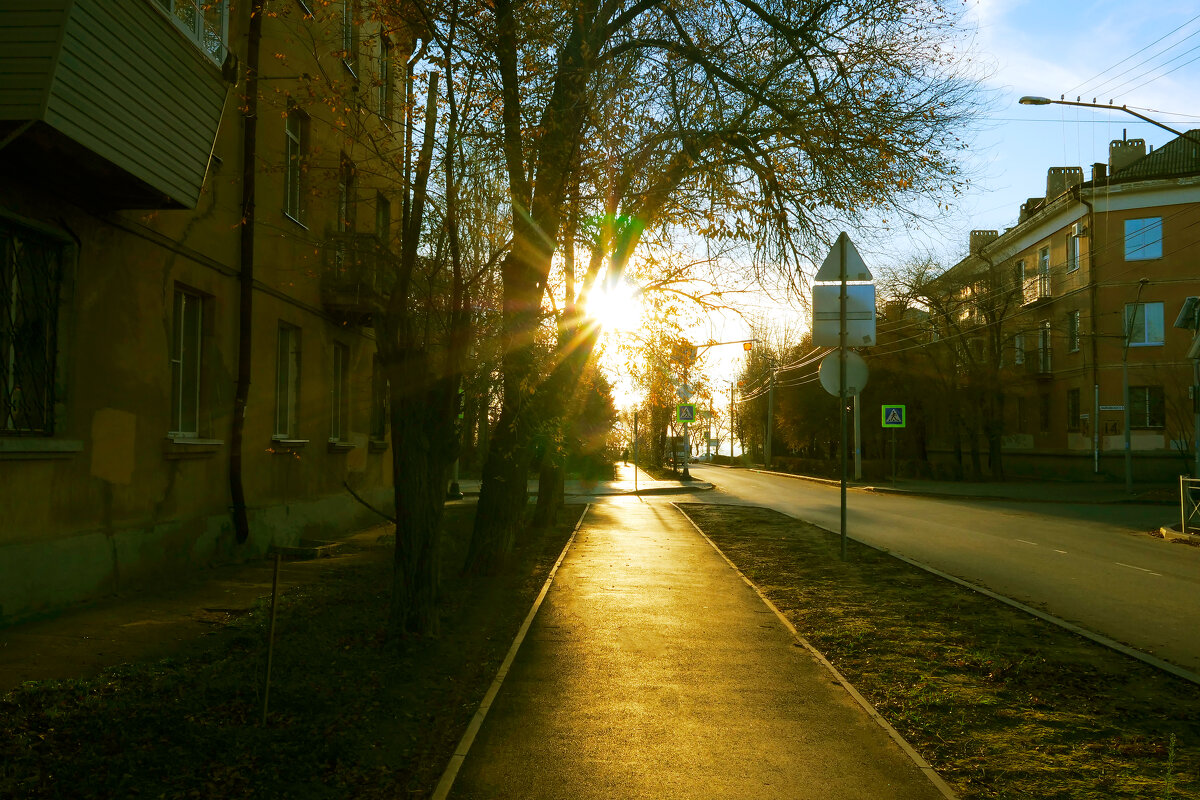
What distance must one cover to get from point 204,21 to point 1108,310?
4091 centimetres

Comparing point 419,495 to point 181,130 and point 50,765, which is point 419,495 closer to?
point 50,765

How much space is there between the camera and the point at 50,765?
177 inches

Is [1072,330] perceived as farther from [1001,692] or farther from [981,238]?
[1001,692]

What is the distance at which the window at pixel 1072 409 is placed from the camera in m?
44.5

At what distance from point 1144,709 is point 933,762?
1912mm

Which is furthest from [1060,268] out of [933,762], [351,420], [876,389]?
[933,762]

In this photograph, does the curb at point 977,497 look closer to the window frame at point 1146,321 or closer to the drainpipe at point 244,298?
the window frame at point 1146,321

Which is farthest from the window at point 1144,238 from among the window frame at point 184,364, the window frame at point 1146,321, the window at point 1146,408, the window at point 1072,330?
the window frame at point 184,364

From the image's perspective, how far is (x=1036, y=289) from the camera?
47188 millimetres

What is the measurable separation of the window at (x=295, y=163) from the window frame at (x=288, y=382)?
1792 mm

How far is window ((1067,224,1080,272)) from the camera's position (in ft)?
142

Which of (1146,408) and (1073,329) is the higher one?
(1073,329)

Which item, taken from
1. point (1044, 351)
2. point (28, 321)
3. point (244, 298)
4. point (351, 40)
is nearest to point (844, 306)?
point (351, 40)

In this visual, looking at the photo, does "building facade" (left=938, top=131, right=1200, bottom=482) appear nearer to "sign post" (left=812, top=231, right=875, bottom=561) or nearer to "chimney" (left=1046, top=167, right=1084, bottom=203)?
"chimney" (left=1046, top=167, right=1084, bottom=203)
